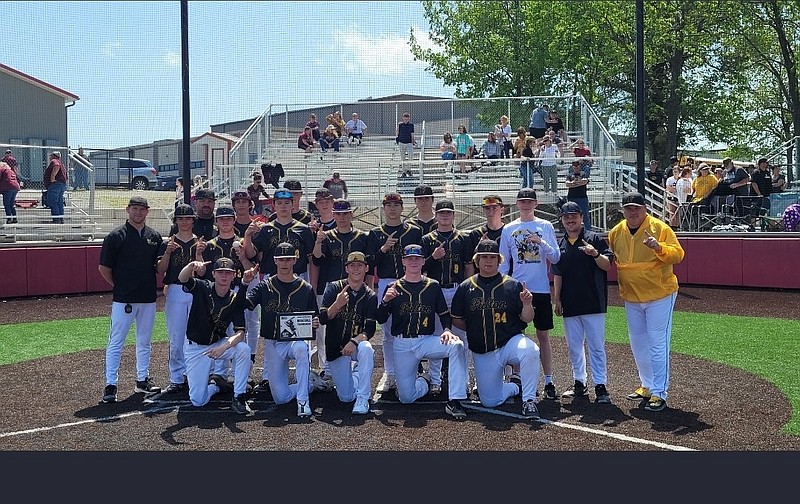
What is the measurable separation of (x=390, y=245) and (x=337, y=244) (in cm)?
62

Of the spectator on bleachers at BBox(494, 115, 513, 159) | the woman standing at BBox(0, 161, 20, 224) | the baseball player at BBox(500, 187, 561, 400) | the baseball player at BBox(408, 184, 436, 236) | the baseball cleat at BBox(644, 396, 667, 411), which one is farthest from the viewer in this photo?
the spectator on bleachers at BBox(494, 115, 513, 159)

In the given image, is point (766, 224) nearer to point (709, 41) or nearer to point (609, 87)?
point (709, 41)

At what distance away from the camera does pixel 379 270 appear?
9.18m

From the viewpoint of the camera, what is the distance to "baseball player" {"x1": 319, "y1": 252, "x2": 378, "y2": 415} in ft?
26.2

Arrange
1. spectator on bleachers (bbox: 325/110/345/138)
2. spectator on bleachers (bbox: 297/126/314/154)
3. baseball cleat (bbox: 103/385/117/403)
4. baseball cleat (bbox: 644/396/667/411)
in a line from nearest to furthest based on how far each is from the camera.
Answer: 1. baseball cleat (bbox: 644/396/667/411)
2. baseball cleat (bbox: 103/385/117/403)
3. spectator on bleachers (bbox: 297/126/314/154)
4. spectator on bleachers (bbox: 325/110/345/138)

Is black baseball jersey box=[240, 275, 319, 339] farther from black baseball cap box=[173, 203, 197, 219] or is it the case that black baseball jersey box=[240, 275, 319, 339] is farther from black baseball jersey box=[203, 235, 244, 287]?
black baseball cap box=[173, 203, 197, 219]

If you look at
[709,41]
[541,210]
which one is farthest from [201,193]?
[709,41]

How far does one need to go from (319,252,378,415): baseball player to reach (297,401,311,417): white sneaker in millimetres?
482

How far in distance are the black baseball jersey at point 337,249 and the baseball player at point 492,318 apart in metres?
1.54

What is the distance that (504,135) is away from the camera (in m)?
22.0

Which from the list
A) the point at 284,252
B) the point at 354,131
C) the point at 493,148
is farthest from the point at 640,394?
the point at 354,131

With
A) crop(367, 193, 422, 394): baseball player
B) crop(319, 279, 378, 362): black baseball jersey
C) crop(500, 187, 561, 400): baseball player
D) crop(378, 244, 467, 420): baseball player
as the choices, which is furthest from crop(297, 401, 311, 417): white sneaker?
crop(500, 187, 561, 400): baseball player

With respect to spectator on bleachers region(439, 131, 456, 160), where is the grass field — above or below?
below

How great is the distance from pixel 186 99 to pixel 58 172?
5.11 metres
